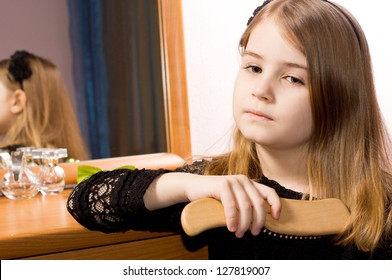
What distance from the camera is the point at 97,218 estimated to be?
79 centimetres

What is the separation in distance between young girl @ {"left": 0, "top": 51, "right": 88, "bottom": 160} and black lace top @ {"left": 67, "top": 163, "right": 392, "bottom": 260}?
1.18 ft

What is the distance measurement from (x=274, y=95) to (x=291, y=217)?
0.67 feet

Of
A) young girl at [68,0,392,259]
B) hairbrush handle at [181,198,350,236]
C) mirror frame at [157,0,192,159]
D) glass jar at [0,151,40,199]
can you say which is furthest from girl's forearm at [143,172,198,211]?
mirror frame at [157,0,192,159]

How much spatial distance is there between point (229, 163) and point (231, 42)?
325 millimetres

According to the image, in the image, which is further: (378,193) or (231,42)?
(231,42)

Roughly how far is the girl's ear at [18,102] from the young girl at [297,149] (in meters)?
0.38

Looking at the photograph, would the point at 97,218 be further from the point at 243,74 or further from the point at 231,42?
the point at 231,42

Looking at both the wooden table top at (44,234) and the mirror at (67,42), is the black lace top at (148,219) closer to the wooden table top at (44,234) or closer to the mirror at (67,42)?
the wooden table top at (44,234)

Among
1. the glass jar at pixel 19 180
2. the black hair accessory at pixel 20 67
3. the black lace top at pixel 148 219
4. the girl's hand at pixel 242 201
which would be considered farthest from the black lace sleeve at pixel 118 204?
the black hair accessory at pixel 20 67

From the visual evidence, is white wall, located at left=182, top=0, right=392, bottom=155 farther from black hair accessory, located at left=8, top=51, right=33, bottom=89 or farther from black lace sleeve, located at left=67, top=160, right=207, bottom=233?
black lace sleeve, located at left=67, top=160, right=207, bottom=233

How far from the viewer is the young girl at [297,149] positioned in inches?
30.6

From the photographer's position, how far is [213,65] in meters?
1.22

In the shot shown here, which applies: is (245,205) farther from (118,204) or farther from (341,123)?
(341,123)

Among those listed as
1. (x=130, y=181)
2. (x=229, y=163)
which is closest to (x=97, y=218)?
(x=130, y=181)
